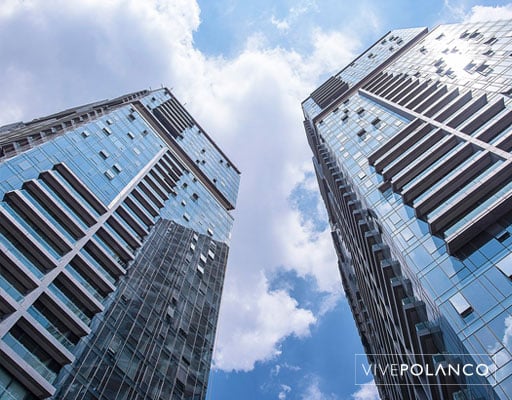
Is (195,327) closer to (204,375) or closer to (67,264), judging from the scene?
(204,375)

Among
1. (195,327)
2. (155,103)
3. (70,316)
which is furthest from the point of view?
(155,103)

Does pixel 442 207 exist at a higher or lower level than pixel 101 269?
lower

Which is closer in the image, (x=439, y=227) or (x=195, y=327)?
(x=439, y=227)

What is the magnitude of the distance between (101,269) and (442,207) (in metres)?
26.1

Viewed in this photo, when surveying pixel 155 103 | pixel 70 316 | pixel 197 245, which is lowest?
pixel 197 245

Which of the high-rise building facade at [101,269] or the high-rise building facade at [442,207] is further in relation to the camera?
the high-rise building facade at [101,269]

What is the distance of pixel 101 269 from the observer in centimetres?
3061

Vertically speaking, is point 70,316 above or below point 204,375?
above

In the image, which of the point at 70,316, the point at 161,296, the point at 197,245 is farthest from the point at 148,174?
the point at 70,316

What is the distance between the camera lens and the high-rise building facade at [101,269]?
22.9 meters

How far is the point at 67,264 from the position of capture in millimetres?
27641

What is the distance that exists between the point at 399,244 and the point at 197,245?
2736 centimetres

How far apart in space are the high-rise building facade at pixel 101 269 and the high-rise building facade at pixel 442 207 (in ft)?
61.7

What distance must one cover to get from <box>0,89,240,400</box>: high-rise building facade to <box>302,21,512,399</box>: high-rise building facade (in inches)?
740
